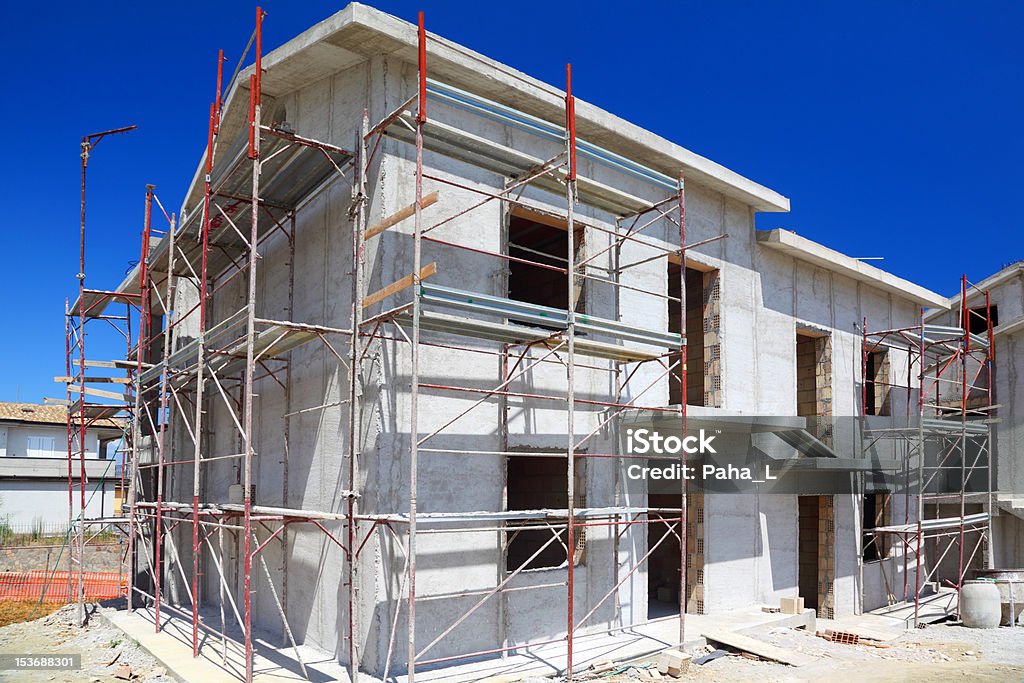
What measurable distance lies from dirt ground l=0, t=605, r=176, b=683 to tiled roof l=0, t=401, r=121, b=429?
2661 centimetres

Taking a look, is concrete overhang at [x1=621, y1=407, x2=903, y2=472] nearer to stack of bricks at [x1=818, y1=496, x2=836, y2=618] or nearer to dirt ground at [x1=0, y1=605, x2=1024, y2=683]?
stack of bricks at [x1=818, y1=496, x2=836, y2=618]

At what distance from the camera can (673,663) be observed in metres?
10.8

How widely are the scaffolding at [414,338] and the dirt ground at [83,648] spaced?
34.3 inches

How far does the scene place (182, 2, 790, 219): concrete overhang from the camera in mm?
10742

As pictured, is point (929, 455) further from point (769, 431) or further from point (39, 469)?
point (39, 469)

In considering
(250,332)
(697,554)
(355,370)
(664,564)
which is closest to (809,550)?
(664,564)

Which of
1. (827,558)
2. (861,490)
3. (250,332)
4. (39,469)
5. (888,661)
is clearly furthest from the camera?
(39,469)

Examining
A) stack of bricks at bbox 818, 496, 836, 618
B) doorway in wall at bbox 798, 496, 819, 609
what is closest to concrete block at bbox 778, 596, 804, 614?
stack of bricks at bbox 818, 496, 836, 618

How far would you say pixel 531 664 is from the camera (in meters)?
10.7

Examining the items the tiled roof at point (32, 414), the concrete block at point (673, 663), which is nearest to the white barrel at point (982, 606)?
the concrete block at point (673, 663)

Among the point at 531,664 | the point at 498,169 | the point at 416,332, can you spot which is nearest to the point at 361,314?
the point at 416,332

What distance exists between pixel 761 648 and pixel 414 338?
23.9 ft

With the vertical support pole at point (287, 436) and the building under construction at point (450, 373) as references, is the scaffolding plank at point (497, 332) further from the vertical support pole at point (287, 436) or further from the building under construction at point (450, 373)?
the vertical support pole at point (287, 436)

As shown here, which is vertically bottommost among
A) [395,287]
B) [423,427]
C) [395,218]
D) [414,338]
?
[423,427]
